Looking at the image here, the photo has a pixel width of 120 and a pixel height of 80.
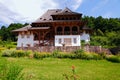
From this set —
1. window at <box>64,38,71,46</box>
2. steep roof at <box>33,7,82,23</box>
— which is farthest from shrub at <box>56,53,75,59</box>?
steep roof at <box>33,7,82,23</box>

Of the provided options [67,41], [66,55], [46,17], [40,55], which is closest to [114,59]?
[66,55]

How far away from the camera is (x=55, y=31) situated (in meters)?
44.7

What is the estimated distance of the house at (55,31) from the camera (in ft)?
145

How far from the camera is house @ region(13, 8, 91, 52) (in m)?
44.2

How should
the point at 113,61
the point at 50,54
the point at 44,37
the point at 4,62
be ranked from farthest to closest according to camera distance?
the point at 44,37
the point at 50,54
the point at 113,61
the point at 4,62

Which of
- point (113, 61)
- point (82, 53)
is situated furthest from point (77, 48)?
point (113, 61)

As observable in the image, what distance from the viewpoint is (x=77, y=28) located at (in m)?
44.5

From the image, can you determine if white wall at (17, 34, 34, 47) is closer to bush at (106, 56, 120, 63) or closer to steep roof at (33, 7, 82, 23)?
steep roof at (33, 7, 82, 23)

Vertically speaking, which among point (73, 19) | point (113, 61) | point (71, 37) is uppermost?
point (73, 19)

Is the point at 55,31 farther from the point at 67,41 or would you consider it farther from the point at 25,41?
the point at 25,41

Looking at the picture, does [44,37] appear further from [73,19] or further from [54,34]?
[73,19]

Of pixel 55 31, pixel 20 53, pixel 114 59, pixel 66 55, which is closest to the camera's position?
pixel 114 59

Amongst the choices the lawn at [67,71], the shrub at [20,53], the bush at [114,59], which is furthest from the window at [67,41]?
the lawn at [67,71]

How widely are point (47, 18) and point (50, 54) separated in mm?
19474
